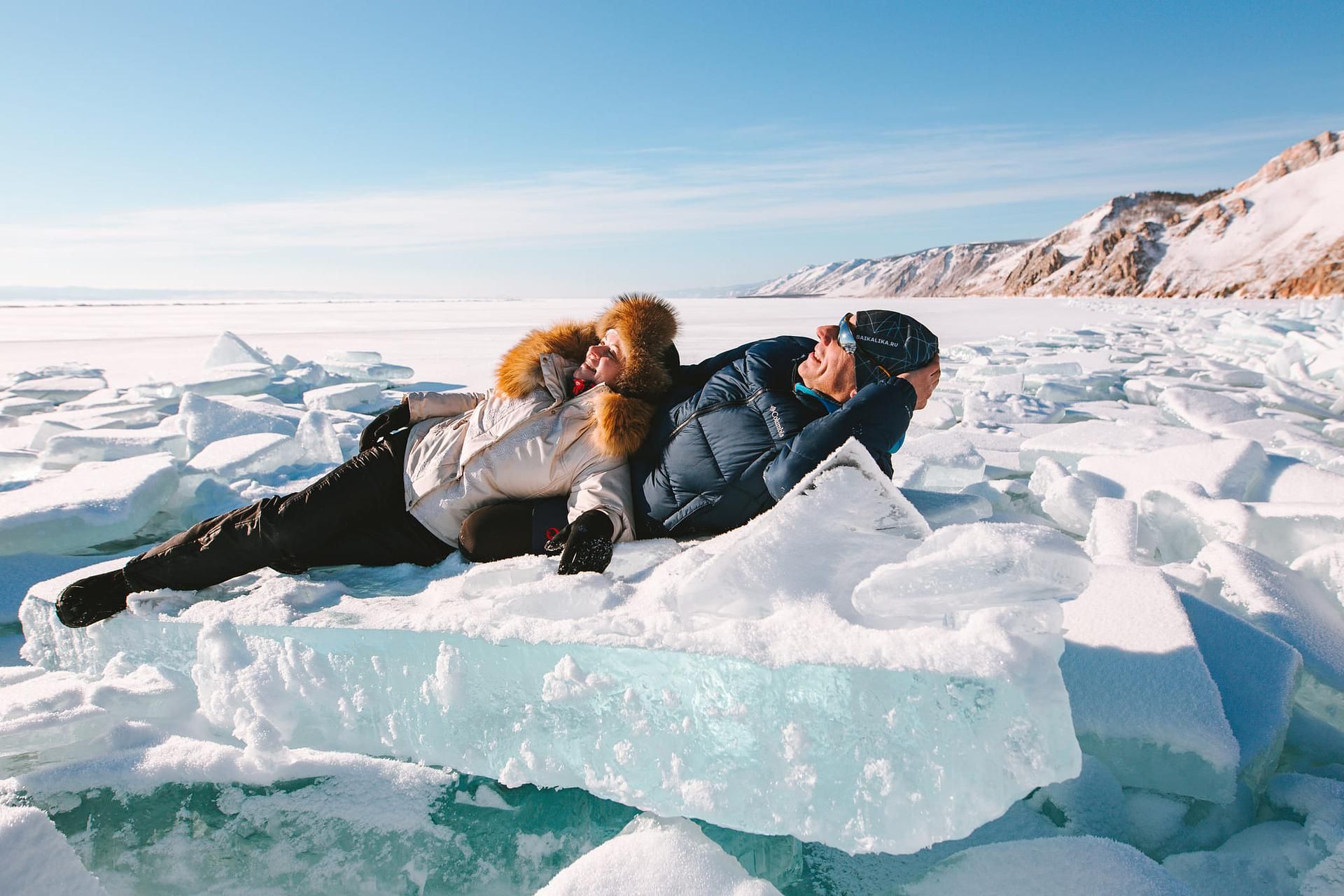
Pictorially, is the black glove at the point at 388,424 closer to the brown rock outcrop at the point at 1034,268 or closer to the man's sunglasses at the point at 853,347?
the man's sunglasses at the point at 853,347

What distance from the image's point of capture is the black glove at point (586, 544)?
5.78 feet

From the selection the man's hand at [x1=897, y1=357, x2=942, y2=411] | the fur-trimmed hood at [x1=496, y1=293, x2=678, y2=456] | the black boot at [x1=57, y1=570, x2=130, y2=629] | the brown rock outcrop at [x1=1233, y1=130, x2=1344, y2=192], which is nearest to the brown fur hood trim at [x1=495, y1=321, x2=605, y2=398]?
the fur-trimmed hood at [x1=496, y1=293, x2=678, y2=456]

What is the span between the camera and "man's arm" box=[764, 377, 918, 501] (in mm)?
1731

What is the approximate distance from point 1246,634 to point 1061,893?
0.90m

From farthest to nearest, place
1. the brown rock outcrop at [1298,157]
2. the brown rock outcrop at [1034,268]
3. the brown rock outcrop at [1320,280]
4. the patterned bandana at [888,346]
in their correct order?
the brown rock outcrop at [1034,268] < the brown rock outcrop at [1298,157] < the brown rock outcrop at [1320,280] < the patterned bandana at [888,346]

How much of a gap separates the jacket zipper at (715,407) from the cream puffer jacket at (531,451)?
0.31ft

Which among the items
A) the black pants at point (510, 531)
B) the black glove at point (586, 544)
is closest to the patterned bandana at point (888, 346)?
the black glove at point (586, 544)

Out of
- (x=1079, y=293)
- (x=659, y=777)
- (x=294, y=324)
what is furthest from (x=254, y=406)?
(x=1079, y=293)

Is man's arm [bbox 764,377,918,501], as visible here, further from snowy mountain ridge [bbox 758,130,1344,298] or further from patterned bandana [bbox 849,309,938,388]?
snowy mountain ridge [bbox 758,130,1344,298]

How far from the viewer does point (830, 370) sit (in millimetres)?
1962

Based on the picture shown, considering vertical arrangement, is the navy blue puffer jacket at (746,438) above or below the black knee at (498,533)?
above

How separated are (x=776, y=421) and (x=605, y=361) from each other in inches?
22.4

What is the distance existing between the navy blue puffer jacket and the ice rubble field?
0.13m

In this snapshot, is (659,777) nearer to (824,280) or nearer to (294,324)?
(294,324)
